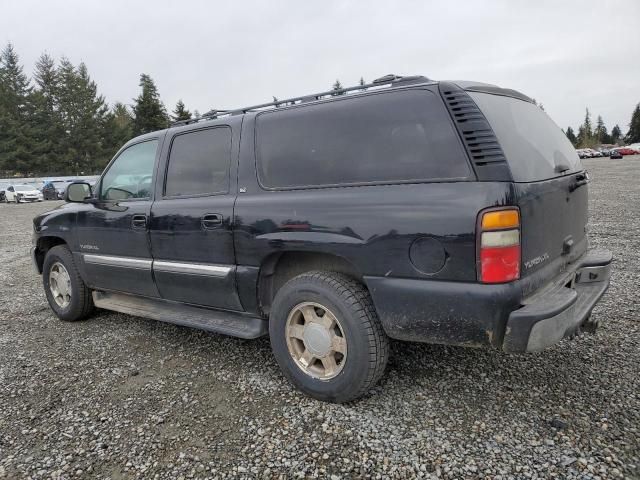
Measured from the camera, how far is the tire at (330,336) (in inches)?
102

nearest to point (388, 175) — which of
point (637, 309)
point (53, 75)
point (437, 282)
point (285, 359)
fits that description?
point (437, 282)

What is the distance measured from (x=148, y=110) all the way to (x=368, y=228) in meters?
51.6

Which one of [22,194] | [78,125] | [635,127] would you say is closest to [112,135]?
[78,125]

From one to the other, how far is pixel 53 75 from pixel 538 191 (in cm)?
6471

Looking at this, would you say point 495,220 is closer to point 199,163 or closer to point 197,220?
point 197,220

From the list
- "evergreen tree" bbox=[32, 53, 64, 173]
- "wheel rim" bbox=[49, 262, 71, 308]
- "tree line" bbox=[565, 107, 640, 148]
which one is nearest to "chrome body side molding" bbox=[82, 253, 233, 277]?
"wheel rim" bbox=[49, 262, 71, 308]

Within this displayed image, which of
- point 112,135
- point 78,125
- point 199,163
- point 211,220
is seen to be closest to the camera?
point 211,220

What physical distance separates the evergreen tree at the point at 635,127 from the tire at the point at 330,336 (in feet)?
347

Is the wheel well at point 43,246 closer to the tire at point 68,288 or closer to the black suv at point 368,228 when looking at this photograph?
the tire at point 68,288

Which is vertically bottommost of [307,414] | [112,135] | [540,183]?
[307,414]

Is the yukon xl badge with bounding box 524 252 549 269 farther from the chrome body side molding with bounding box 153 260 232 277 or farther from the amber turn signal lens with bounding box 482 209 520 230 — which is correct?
the chrome body side molding with bounding box 153 260 232 277

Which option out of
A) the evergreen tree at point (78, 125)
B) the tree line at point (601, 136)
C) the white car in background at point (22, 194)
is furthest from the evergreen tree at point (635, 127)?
the white car in background at point (22, 194)

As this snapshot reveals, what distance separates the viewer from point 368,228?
251 cm

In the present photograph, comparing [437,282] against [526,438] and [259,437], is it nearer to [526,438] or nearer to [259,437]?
[526,438]
